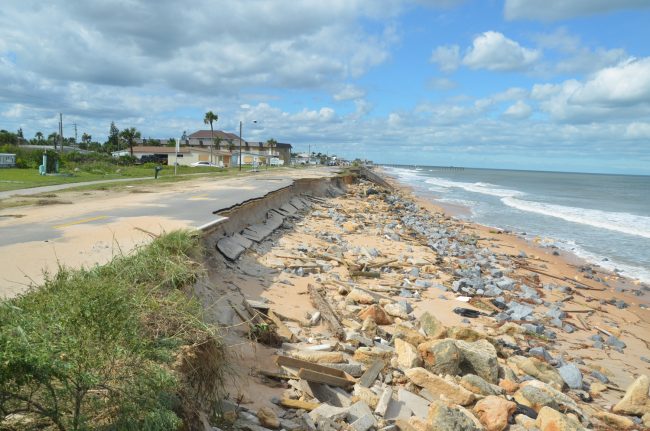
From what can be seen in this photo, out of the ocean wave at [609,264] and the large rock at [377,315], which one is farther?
the ocean wave at [609,264]

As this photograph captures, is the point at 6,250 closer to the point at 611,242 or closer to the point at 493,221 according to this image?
the point at 611,242

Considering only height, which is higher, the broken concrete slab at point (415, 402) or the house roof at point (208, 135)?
the house roof at point (208, 135)

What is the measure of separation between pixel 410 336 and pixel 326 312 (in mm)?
1539

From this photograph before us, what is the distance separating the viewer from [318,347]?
6.85 meters

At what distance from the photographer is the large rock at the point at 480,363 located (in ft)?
22.3

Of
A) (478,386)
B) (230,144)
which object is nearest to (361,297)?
(478,386)

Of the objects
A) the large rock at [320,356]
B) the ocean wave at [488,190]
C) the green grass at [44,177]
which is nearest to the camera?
the large rock at [320,356]

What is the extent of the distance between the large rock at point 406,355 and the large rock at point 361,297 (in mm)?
2392

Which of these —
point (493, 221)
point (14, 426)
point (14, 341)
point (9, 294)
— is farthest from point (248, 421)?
point (493, 221)

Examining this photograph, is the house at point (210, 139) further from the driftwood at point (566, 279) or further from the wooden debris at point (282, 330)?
the wooden debris at point (282, 330)

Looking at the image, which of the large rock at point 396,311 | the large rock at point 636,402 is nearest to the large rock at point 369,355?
the large rock at point 396,311

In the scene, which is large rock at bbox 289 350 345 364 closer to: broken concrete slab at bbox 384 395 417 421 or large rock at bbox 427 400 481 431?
broken concrete slab at bbox 384 395 417 421

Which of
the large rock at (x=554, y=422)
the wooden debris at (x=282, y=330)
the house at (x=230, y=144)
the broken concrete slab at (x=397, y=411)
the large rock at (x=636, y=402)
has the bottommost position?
the large rock at (x=636, y=402)

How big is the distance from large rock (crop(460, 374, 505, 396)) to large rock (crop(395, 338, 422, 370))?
66 centimetres
